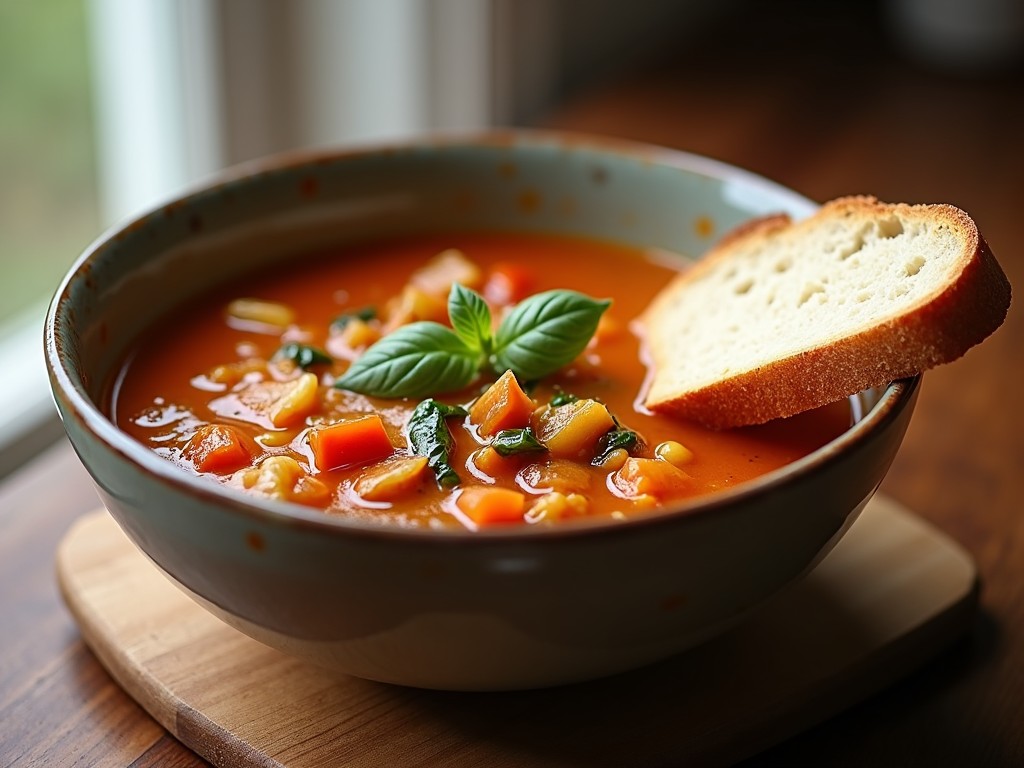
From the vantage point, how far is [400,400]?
6.35 ft

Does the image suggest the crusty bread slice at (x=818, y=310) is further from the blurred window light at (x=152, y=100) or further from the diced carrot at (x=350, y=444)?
the blurred window light at (x=152, y=100)

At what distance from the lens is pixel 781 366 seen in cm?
178

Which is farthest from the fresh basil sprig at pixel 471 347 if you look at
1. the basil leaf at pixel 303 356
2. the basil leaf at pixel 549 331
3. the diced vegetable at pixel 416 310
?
the diced vegetable at pixel 416 310

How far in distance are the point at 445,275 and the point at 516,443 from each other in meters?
0.72

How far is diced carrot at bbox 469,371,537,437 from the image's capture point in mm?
1849

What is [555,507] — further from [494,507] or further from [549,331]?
[549,331]

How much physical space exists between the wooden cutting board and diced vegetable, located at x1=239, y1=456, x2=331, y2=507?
26 centimetres

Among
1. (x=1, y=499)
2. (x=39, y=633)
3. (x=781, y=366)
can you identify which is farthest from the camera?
(x=1, y=499)

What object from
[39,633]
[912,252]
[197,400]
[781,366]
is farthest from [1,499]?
[912,252]

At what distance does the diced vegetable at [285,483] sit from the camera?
1.69m

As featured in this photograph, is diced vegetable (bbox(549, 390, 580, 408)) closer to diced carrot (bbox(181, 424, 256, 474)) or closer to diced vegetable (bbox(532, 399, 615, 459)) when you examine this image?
diced vegetable (bbox(532, 399, 615, 459))

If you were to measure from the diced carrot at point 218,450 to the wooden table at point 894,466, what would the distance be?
0.36 m

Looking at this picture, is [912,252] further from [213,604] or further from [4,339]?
[4,339]

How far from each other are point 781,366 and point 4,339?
2188 mm
